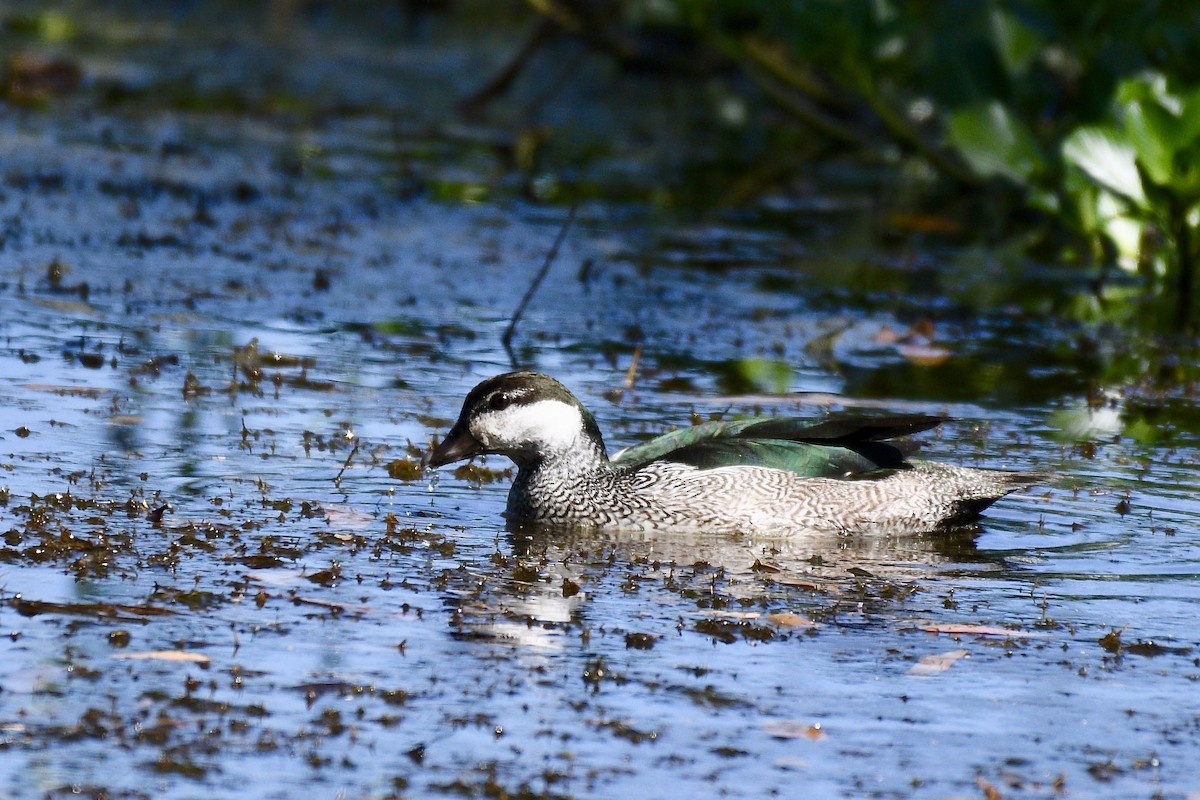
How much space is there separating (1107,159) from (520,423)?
5.19m

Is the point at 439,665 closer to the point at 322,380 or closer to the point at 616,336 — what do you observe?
the point at 322,380

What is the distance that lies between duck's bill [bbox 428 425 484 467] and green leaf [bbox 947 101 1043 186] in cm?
582

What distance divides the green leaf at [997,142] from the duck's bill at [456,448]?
5.82 m

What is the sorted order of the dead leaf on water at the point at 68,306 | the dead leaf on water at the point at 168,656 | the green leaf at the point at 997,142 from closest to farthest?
1. the dead leaf on water at the point at 168,656
2. the dead leaf on water at the point at 68,306
3. the green leaf at the point at 997,142

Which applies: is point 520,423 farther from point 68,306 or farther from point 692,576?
point 68,306

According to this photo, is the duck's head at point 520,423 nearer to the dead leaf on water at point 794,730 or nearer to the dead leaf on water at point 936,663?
the dead leaf on water at point 936,663

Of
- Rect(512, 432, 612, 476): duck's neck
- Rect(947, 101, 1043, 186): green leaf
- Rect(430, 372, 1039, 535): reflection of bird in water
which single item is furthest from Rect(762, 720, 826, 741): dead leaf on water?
Rect(947, 101, 1043, 186): green leaf

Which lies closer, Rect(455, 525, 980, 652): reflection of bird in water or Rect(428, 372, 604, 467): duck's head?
Rect(455, 525, 980, 652): reflection of bird in water

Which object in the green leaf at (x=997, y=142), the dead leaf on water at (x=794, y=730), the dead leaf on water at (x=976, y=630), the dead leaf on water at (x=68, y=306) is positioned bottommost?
the dead leaf on water at (x=794, y=730)

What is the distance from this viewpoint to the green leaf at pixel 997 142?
1230 cm

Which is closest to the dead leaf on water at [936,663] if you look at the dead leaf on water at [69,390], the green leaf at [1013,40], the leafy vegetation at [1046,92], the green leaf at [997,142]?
the dead leaf on water at [69,390]

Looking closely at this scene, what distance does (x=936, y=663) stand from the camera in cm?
570

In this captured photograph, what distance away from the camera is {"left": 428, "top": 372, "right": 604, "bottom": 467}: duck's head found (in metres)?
7.34

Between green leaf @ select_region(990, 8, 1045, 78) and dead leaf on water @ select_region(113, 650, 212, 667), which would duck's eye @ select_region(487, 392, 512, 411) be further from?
green leaf @ select_region(990, 8, 1045, 78)
